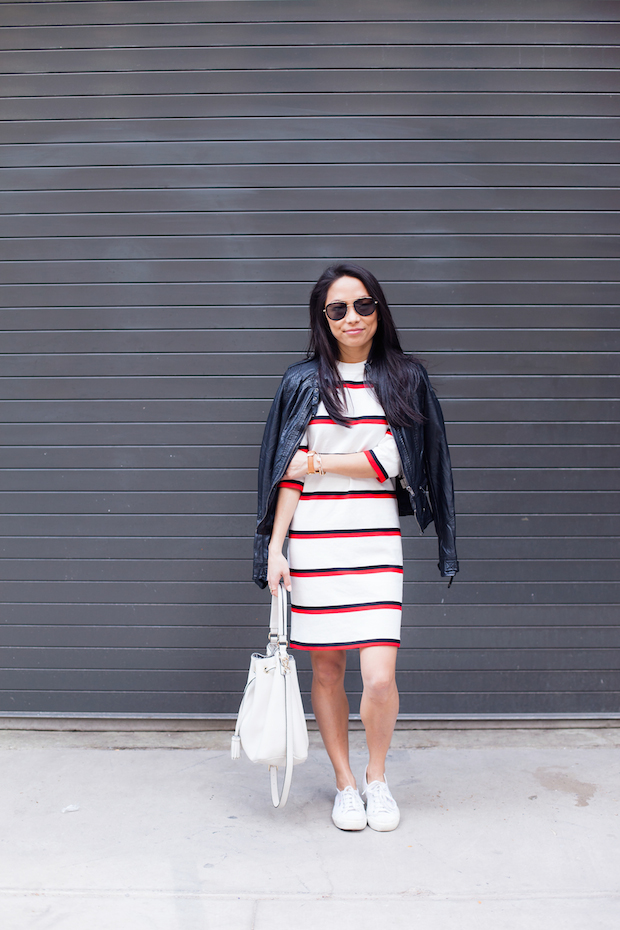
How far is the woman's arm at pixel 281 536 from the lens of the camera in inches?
111

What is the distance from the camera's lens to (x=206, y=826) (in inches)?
114

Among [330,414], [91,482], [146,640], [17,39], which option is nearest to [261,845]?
[146,640]

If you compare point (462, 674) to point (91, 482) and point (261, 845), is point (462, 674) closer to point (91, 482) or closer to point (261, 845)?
point (261, 845)

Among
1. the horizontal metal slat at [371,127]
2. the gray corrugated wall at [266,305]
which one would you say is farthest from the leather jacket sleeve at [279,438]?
the horizontal metal slat at [371,127]

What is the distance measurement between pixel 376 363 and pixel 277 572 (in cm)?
88

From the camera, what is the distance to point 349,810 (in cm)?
285

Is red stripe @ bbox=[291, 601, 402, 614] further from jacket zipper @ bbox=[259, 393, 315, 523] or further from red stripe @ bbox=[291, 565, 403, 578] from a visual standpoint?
jacket zipper @ bbox=[259, 393, 315, 523]

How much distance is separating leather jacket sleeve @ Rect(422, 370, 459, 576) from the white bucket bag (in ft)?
2.21

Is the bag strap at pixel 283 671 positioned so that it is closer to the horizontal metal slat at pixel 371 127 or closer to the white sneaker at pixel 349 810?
the white sneaker at pixel 349 810

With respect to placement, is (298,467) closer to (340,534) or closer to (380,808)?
(340,534)

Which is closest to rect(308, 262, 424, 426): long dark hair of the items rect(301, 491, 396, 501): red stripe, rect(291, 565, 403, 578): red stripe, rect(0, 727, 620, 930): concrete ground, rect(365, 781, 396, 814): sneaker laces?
rect(301, 491, 396, 501): red stripe

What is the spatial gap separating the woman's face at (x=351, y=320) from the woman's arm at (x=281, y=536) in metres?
0.60

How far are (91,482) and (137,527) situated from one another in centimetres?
32

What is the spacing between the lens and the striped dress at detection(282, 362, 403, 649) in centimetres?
284
